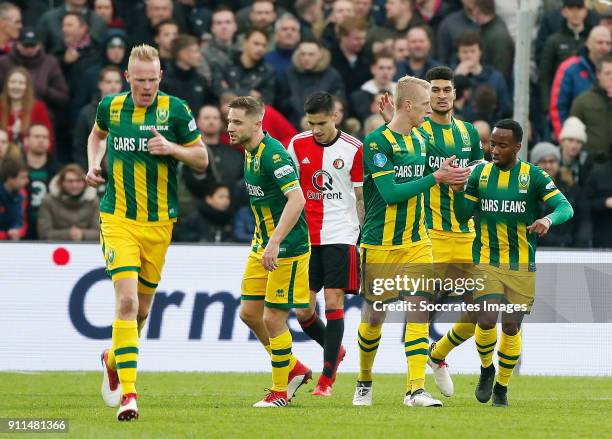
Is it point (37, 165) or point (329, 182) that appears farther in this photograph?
point (37, 165)

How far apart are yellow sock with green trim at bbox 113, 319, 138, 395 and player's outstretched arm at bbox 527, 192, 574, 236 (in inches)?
120

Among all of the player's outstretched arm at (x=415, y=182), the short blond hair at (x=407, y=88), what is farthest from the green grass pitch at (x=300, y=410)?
the short blond hair at (x=407, y=88)

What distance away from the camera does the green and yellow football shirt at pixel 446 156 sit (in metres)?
12.1

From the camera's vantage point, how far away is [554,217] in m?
10.9

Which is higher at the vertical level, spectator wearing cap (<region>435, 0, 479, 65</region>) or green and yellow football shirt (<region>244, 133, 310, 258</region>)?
spectator wearing cap (<region>435, 0, 479, 65</region>)

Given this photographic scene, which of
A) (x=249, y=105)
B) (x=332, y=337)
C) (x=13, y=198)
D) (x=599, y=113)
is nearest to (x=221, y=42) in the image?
(x=13, y=198)

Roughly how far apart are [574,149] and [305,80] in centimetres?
344

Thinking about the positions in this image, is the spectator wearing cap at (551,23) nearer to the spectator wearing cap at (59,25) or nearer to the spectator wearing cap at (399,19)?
the spectator wearing cap at (399,19)

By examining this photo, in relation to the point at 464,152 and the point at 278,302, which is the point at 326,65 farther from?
the point at 278,302

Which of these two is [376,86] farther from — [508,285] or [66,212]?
[508,285]

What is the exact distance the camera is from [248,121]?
10805mm

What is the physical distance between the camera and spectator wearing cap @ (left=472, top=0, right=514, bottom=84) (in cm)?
1864

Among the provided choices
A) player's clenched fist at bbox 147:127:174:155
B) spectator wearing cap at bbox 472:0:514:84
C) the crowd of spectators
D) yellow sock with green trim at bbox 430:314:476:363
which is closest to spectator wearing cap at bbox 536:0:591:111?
the crowd of spectators

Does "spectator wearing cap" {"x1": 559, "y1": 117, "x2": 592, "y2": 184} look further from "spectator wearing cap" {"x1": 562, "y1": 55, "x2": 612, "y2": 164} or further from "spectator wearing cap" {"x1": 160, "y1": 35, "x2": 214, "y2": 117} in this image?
"spectator wearing cap" {"x1": 160, "y1": 35, "x2": 214, "y2": 117}
